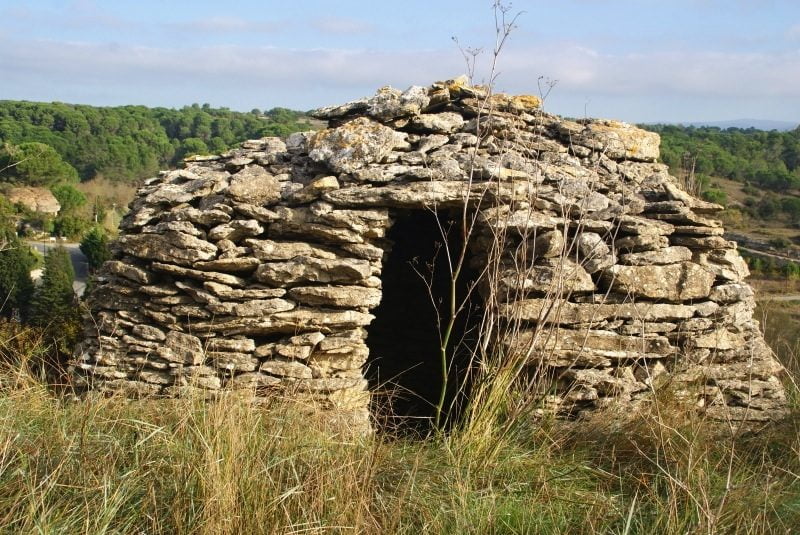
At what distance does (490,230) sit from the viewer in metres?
5.04

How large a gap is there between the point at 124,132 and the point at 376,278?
171ft

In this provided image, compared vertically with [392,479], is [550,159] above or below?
above

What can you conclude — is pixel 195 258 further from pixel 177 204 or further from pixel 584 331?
pixel 584 331

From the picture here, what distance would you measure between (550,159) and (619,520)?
3167 millimetres

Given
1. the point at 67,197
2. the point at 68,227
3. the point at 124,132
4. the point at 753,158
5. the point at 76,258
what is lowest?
the point at 76,258

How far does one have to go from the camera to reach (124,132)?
52.1 metres

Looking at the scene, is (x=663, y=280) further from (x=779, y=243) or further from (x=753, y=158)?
(x=753, y=158)

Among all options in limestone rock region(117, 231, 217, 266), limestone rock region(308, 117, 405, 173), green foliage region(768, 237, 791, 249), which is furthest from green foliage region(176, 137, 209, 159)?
limestone rock region(117, 231, 217, 266)

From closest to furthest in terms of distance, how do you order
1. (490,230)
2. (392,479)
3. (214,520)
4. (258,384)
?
(214,520) < (392,479) < (258,384) < (490,230)

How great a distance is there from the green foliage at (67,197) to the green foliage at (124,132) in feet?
10.9

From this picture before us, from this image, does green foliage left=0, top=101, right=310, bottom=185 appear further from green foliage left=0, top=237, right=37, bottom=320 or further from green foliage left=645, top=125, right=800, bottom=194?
green foliage left=0, top=237, right=37, bottom=320

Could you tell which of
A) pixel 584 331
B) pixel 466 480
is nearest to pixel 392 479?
pixel 466 480

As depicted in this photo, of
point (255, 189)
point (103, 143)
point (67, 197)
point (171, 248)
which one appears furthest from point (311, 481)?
point (103, 143)

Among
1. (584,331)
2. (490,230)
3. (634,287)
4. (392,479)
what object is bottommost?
(392,479)
